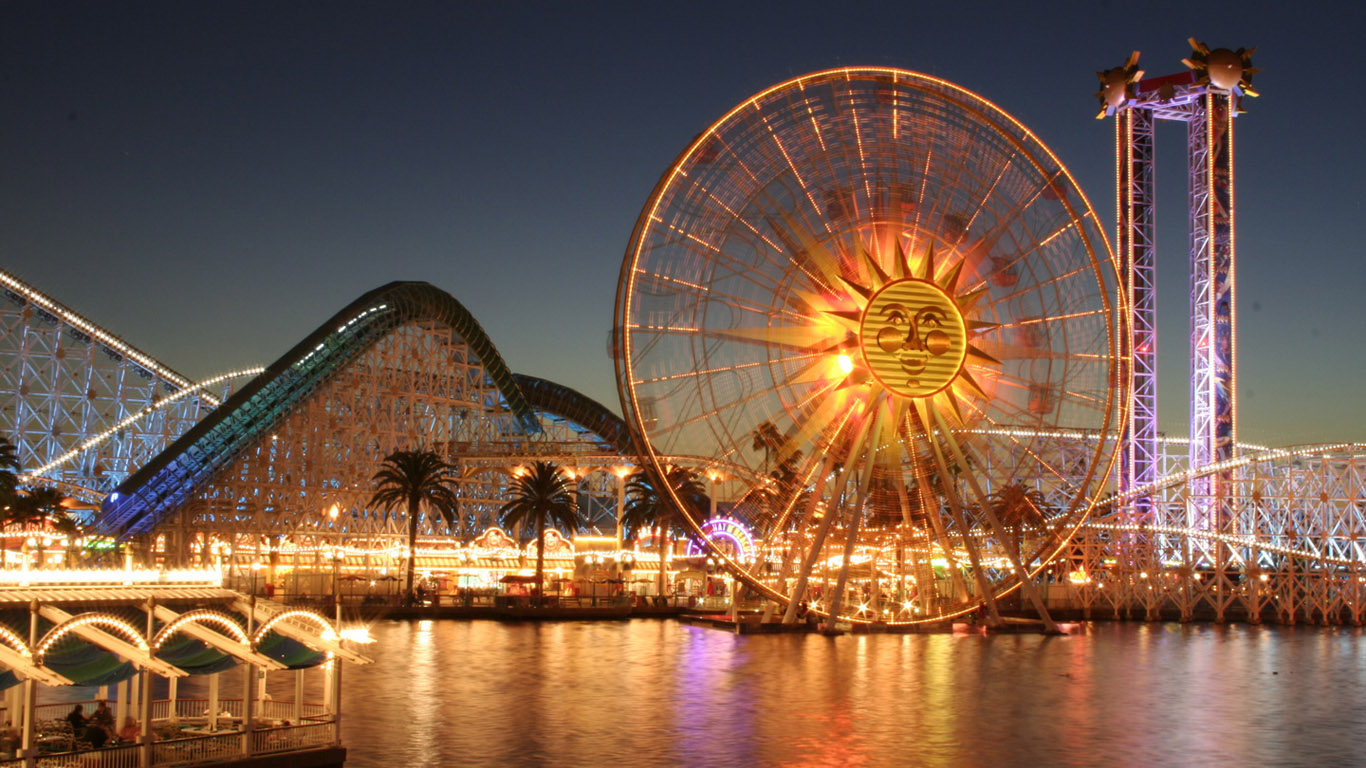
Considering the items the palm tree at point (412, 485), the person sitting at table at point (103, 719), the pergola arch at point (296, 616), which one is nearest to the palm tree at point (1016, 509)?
the palm tree at point (412, 485)

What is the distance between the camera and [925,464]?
4688 centimetres

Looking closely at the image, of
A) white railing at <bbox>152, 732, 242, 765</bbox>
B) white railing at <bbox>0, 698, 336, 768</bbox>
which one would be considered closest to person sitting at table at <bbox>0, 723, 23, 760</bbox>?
white railing at <bbox>0, 698, 336, 768</bbox>

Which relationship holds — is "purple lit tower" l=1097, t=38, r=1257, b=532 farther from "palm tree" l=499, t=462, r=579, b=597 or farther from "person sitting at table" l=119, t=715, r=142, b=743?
"person sitting at table" l=119, t=715, r=142, b=743

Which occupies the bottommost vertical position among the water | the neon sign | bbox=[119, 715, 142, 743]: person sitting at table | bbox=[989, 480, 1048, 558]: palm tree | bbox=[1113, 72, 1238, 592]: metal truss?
the water

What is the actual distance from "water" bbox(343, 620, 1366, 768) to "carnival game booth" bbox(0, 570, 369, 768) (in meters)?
1.81

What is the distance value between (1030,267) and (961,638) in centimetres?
1494

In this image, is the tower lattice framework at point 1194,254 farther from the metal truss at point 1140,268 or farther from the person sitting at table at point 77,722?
the person sitting at table at point 77,722

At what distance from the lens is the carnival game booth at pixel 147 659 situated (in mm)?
20484

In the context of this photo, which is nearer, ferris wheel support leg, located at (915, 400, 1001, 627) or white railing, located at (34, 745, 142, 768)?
white railing, located at (34, 745, 142, 768)

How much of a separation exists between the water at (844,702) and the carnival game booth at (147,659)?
1.81 m

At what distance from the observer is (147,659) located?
21188 mm

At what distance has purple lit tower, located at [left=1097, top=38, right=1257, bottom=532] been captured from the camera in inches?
3346

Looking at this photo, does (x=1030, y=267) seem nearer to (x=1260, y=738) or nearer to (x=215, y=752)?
(x=1260, y=738)

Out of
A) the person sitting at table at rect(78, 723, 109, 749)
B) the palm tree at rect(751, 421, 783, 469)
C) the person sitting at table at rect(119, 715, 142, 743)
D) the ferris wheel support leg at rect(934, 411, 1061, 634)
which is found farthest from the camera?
the ferris wheel support leg at rect(934, 411, 1061, 634)
